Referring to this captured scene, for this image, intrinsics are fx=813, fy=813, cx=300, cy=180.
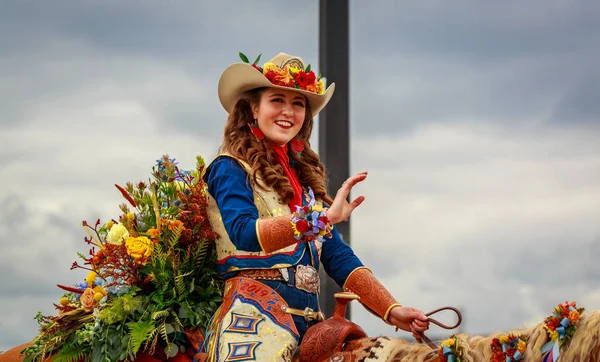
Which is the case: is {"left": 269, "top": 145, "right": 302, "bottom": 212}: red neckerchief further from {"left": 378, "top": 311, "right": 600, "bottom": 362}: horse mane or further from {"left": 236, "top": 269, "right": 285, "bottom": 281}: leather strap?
{"left": 378, "top": 311, "right": 600, "bottom": 362}: horse mane

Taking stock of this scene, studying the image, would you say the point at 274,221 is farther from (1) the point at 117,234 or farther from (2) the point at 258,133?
(1) the point at 117,234

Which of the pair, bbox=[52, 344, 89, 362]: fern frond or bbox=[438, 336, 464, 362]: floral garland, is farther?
bbox=[52, 344, 89, 362]: fern frond

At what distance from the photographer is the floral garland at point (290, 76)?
2625mm

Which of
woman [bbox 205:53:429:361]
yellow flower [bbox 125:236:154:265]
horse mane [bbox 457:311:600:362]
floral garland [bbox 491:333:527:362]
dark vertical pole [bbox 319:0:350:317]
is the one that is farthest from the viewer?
dark vertical pole [bbox 319:0:350:317]

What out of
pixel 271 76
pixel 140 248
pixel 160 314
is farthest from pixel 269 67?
pixel 160 314

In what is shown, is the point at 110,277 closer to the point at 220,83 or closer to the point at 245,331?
the point at 245,331

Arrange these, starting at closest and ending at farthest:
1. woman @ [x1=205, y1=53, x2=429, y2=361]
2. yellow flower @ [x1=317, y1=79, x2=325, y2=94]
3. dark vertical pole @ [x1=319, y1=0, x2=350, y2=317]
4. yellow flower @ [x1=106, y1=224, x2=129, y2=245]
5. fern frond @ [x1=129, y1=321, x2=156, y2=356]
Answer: woman @ [x1=205, y1=53, x2=429, y2=361], fern frond @ [x1=129, y1=321, x2=156, y2=356], yellow flower @ [x1=106, y1=224, x2=129, y2=245], yellow flower @ [x1=317, y1=79, x2=325, y2=94], dark vertical pole @ [x1=319, y1=0, x2=350, y2=317]

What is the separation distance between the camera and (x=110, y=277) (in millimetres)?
2605

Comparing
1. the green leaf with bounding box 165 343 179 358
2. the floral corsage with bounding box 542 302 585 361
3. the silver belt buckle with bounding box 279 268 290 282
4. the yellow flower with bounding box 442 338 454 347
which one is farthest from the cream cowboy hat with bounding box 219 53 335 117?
the floral corsage with bounding box 542 302 585 361

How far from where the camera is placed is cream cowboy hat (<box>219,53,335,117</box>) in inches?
104

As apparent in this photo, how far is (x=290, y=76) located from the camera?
8.68 ft

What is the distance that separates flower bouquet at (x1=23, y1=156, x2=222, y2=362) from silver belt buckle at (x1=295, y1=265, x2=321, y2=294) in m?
0.30

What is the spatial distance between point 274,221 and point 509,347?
2.37ft

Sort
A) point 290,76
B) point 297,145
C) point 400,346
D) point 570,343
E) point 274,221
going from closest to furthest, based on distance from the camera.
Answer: point 570,343, point 400,346, point 274,221, point 290,76, point 297,145
